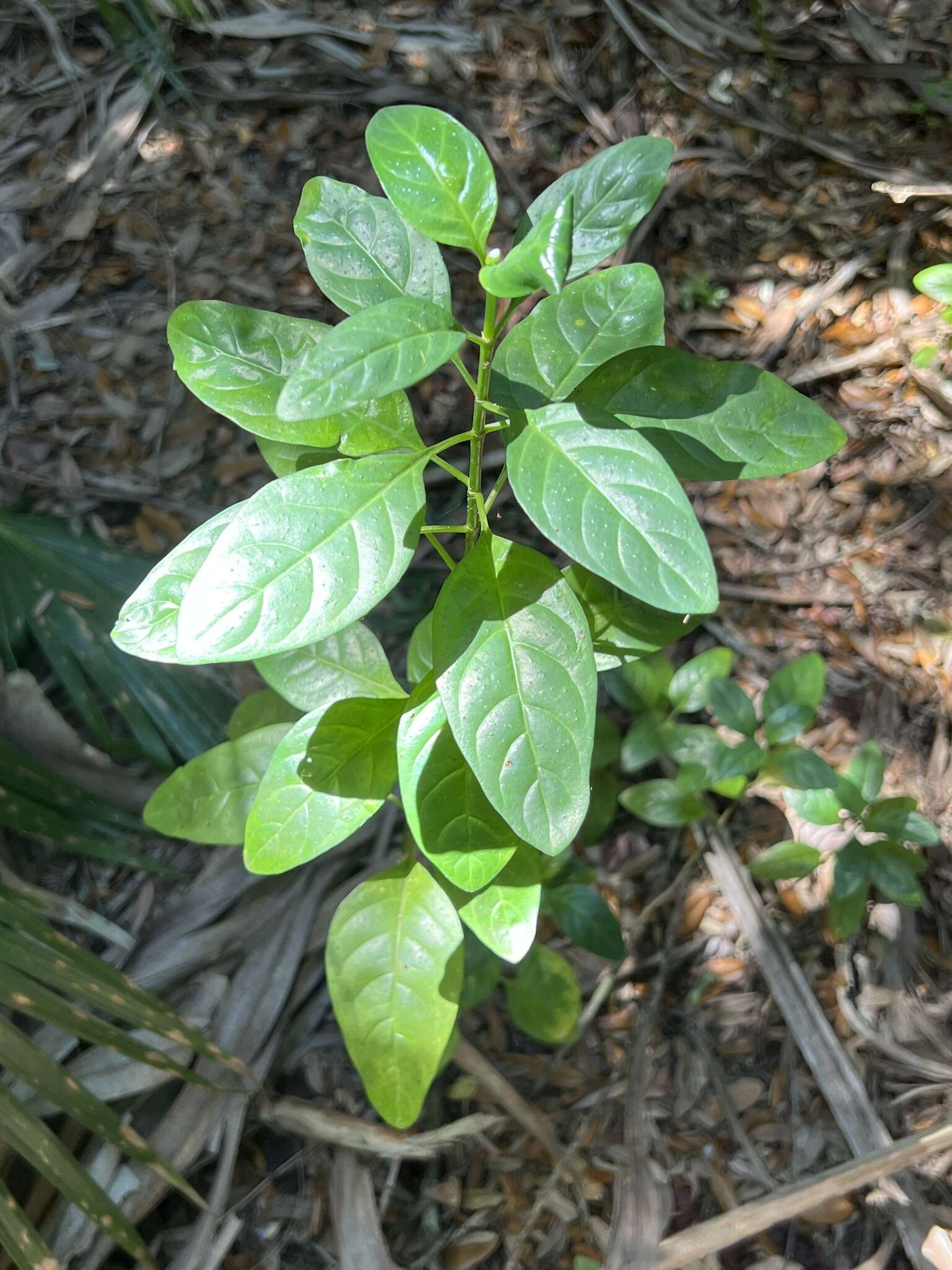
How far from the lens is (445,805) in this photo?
101cm

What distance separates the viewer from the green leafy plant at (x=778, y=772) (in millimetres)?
1516

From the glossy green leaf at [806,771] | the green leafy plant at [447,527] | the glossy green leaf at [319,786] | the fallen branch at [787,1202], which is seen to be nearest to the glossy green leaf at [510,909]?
the green leafy plant at [447,527]

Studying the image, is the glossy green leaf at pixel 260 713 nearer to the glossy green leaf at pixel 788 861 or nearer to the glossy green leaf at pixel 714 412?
the glossy green leaf at pixel 714 412

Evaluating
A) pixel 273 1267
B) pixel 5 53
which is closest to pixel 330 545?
pixel 273 1267

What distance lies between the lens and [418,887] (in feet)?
4.07

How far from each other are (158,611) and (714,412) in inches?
26.1

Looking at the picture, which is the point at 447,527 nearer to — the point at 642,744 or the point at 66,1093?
Answer: the point at 642,744

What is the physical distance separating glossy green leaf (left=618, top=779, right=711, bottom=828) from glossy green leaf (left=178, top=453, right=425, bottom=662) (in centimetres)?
93

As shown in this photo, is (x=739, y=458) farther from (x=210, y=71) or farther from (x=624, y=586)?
(x=210, y=71)

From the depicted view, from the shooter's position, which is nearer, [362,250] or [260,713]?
[362,250]

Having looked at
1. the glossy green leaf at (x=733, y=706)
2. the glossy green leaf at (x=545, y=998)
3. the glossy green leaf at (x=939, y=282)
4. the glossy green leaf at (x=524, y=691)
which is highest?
the glossy green leaf at (x=524, y=691)

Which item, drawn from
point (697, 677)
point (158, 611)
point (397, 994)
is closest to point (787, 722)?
point (697, 677)

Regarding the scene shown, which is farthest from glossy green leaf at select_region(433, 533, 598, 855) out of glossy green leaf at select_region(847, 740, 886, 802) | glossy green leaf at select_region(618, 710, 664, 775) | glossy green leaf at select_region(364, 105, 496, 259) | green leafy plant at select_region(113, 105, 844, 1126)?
glossy green leaf at select_region(847, 740, 886, 802)

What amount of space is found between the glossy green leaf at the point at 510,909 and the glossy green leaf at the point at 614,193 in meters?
0.71
